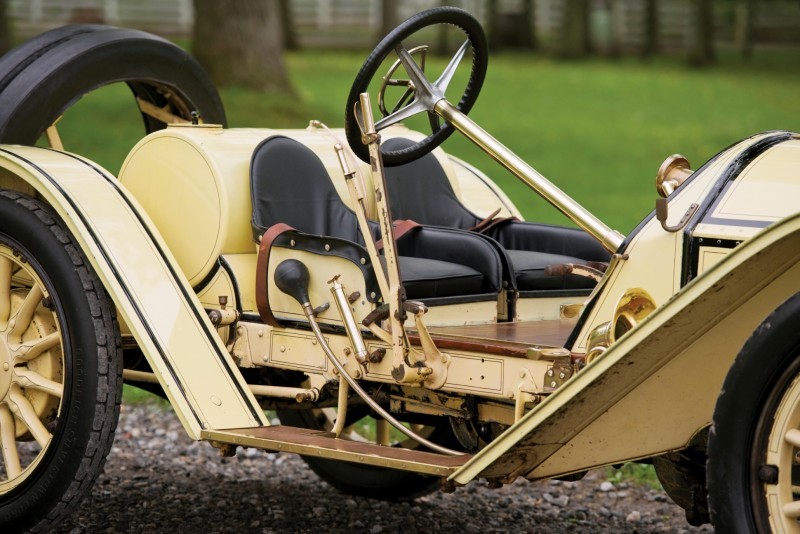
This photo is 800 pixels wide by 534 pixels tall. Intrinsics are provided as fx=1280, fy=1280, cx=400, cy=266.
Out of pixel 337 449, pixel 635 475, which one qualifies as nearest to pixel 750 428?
pixel 337 449

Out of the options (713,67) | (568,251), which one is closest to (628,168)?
(568,251)

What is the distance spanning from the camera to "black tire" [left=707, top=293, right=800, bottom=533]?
2941mm

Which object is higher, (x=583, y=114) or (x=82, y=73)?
(x=82, y=73)

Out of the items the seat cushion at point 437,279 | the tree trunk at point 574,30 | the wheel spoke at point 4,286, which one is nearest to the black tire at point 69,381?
the wheel spoke at point 4,286

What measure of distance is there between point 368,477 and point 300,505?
299mm

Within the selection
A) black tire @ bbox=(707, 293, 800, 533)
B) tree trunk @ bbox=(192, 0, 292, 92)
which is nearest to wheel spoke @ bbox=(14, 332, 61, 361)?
A: black tire @ bbox=(707, 293, 800, 533)

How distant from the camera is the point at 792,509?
9.71 feet

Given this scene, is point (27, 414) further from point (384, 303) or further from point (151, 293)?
point (384, 303)

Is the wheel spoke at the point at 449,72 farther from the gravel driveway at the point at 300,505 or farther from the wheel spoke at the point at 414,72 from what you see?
the gravel driveway at the point at 300,505

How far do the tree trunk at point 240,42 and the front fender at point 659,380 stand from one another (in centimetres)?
1087

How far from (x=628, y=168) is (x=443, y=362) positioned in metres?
11.0

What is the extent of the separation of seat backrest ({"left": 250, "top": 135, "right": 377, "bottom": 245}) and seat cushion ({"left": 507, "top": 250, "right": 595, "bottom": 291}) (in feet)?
1.85

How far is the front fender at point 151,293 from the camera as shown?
13.4ft

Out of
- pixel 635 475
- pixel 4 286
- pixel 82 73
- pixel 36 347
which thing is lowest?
pixel 635 475
